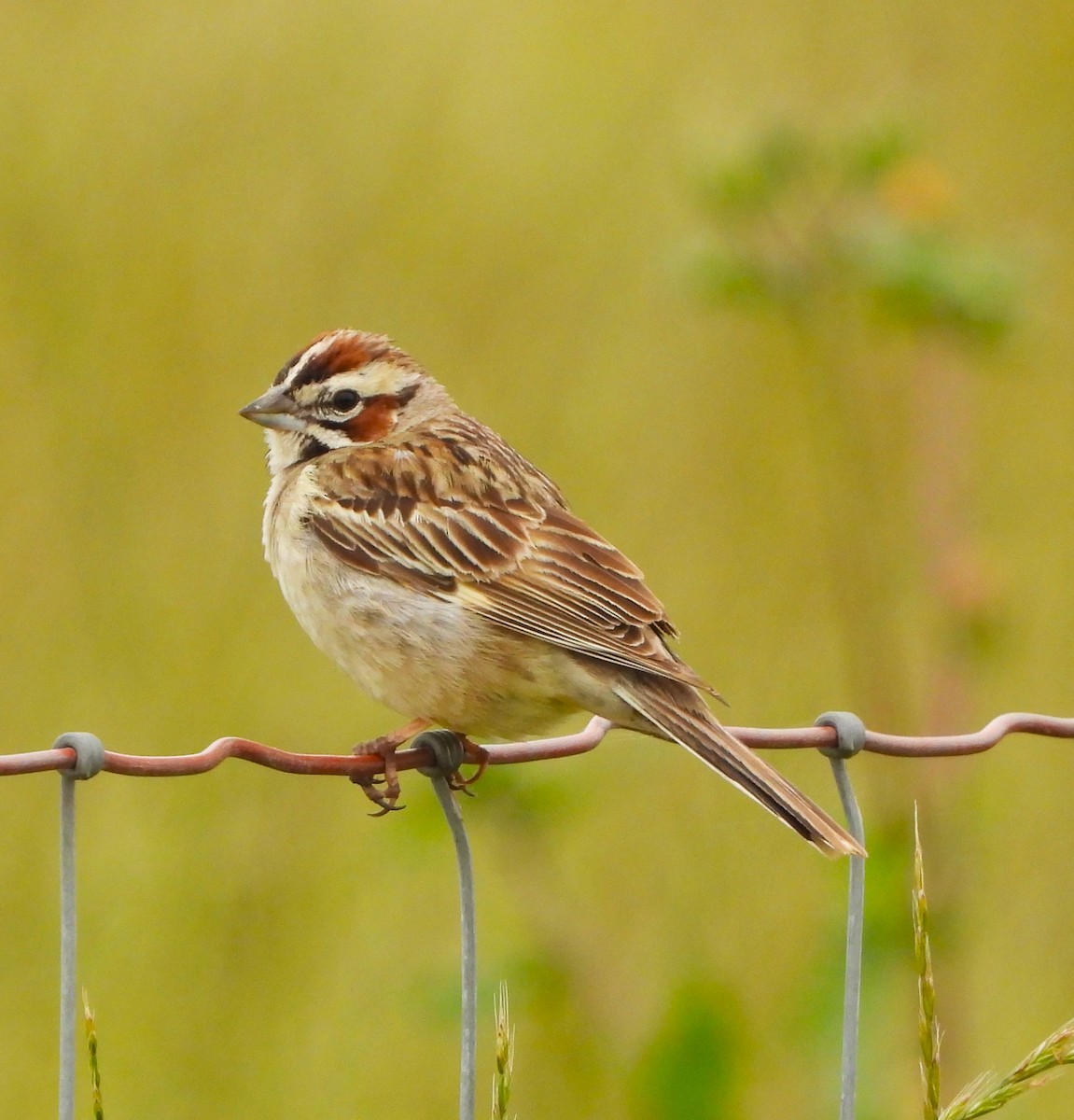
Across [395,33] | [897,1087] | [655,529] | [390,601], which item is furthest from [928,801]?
[395,33]

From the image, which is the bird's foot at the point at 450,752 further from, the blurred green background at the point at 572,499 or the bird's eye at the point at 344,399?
the bird's eye at the point at 344,399

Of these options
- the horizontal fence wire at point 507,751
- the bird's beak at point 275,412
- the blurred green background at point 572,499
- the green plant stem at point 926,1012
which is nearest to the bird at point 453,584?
the bird's beak at point 275,412

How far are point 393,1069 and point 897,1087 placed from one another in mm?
1615

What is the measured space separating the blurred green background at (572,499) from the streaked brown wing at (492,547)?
548 mm

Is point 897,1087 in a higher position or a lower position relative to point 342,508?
lower

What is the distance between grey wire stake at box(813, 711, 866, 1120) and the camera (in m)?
3.16

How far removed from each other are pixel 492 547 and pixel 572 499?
2.56m

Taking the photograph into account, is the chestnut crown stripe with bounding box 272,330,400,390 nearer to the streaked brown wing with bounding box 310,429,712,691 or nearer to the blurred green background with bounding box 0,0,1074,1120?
the streaked brown wing with bounding box 310,429,712,691

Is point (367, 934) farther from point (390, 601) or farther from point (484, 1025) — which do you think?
point (390, 601)

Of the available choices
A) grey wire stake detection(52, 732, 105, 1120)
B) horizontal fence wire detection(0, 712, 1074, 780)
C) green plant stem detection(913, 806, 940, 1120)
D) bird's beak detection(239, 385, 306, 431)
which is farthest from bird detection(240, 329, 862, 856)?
grey wire stake detection(52, 732, 105, 1120)

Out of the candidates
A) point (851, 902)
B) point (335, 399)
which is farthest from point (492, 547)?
point (851, 902)

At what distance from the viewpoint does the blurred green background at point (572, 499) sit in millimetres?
5109

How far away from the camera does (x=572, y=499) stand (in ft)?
22.9

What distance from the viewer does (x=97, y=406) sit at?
6184 mm
